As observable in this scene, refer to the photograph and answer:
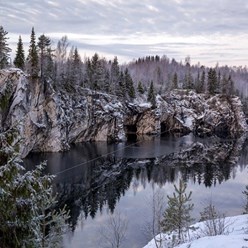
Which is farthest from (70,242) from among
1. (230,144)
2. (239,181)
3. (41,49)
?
(230,144)

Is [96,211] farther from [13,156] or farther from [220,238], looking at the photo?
[13,156]

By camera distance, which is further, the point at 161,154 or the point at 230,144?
the point at 230,144

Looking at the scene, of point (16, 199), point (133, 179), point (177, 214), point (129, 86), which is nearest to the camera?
point (16, 199)

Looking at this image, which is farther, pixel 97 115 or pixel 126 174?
pixel 97 115

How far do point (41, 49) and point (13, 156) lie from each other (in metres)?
69.4

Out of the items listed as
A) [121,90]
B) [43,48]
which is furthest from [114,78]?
[43,48]

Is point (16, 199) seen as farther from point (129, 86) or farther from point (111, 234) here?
point (129, 86)

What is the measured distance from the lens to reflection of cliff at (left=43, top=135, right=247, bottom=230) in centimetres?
3804

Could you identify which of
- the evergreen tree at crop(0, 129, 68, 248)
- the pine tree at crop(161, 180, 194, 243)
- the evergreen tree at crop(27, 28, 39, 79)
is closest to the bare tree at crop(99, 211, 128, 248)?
the pine tree at crop(161, 180, 194, 243)

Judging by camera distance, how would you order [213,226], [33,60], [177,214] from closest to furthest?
[213,226]
[177,214]
[33,60]

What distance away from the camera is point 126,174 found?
50.5m

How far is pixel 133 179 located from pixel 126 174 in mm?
2432

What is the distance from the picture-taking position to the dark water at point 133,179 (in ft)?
105

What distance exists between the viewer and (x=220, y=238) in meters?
11.6
